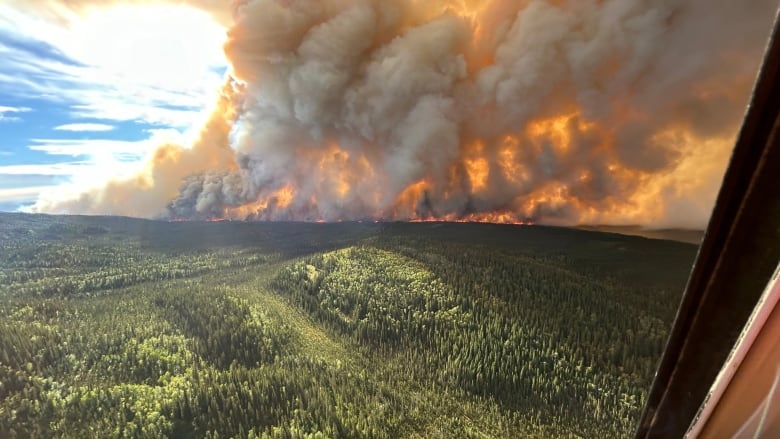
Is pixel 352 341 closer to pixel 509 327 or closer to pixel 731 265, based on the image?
pixel 509 327

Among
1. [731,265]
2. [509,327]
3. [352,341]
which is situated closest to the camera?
[731,265]

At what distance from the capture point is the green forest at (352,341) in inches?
612

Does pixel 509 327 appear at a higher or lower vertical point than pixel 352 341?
higher

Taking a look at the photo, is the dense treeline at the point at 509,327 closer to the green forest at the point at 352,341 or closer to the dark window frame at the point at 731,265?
the green forest at the point at 352,341

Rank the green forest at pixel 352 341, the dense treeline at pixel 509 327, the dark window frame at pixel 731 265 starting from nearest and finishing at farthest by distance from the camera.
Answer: the dark window frame at pixel 731 265 < the green forest at pixel 352 341 < the dense treeline at pixel 509 327

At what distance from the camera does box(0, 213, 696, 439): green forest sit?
1555 cm

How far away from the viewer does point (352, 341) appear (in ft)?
79.4

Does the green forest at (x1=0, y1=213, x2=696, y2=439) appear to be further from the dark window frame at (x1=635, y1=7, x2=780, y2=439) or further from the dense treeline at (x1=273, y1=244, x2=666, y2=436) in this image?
the dark window frame at (x1=635, y1=7, x2=780, y2=439)

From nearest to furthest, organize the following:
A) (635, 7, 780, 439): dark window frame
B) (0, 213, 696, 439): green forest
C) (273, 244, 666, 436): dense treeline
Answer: (635, 7, 780, 439): dark window frame < (0, 213, 696, 439): green forest < (273, 244, 666, 436): dense treeline

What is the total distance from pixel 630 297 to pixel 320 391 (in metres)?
15.7

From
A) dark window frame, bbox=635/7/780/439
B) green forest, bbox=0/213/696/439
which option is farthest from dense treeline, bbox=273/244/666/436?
dark window frame, bbox=635/7/780/439

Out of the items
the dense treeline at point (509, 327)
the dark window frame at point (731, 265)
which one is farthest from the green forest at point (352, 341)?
the dark window frame at point (731, 265)

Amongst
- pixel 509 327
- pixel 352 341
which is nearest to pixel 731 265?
pixel 509 327

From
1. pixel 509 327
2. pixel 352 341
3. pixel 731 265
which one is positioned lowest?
pixel 352 341
